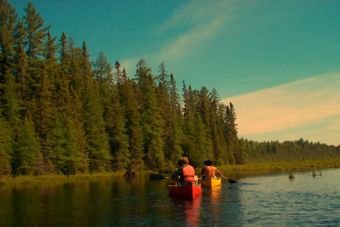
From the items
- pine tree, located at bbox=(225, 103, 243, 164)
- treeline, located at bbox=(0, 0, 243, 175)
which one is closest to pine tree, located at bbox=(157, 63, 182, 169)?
treeline, located at bbox=(0, 0, 243, 175)

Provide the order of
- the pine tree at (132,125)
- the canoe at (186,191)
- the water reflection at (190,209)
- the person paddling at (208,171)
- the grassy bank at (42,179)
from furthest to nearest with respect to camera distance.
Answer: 1. the pine tree at (132,125)
2. the grassy bank at (42,179)
3. the person paddling at (208,171)
4. the canoe at (186,191)
5. the water reflection at (190,209)

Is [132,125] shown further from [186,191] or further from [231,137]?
[186,191]

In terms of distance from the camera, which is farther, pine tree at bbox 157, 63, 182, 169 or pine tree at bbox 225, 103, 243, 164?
pine tree at bbox 225, 103, 243, 164

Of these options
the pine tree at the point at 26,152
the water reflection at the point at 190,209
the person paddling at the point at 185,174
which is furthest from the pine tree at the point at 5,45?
the water reflection at the point at 190,209

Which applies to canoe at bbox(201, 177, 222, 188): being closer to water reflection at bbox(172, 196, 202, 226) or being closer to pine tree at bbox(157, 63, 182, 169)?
water reflection at bbox(172, 196, 202, 226)

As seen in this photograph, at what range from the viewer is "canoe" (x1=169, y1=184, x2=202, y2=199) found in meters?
30.8

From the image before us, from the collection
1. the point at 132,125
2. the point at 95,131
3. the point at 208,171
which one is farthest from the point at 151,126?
the point at 208,171

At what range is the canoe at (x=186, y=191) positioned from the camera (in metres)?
30.8

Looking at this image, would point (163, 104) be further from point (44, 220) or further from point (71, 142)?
point (44, 220)

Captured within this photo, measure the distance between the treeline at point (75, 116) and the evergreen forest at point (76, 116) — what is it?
155 mm

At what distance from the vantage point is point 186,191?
30953 millimetres

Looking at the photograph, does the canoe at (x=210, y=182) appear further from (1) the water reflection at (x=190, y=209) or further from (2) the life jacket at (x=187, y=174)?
(2) the life jacket at (x=187, y=174)

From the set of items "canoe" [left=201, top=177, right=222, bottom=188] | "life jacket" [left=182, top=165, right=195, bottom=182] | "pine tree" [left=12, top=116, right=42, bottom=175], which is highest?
"pine tree" [left=12, top=116, right=42, bottom=175]

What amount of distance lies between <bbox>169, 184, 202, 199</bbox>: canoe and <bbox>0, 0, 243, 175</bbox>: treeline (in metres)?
33.3
